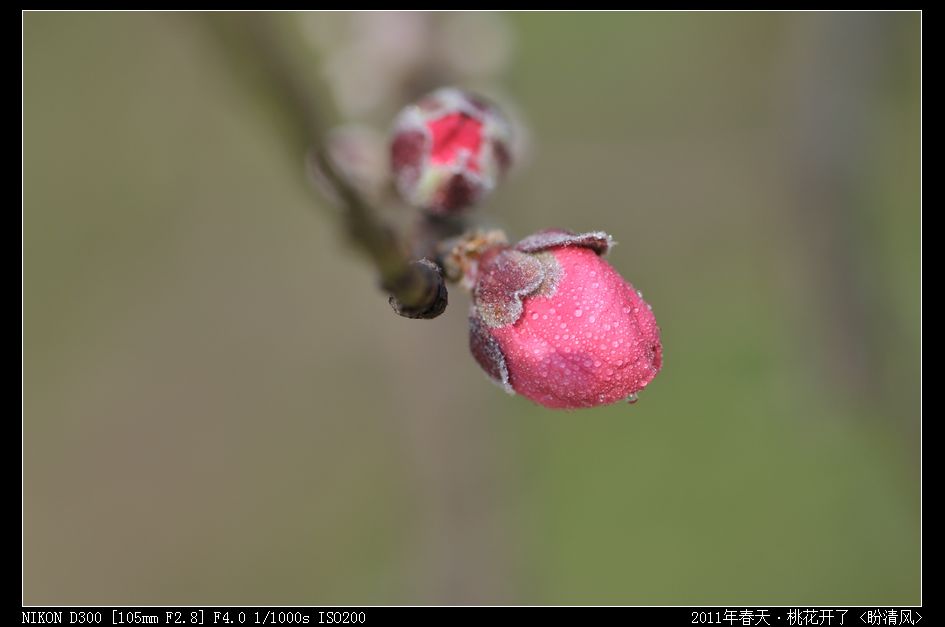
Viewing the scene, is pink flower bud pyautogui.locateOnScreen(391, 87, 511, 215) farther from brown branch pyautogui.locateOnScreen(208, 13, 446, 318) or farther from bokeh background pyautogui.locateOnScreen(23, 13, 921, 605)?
bokeh background pyautogui.locateOnScreen(23, 13, 921, 605)

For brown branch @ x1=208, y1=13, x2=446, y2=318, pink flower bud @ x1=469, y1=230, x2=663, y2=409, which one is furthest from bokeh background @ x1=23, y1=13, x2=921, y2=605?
brown branch @ x1=208, y1=13, x2=446, y2=318

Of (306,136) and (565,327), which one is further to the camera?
(565,327)

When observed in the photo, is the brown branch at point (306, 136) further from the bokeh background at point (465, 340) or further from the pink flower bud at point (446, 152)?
the bokeh background at point (465, 340)

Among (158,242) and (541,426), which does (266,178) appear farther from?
(541,426)

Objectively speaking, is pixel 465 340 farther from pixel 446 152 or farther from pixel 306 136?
pixel 306 136

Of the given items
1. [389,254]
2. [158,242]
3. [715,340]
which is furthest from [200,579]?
[389,254]

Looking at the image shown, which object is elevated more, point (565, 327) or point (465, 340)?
point (465, 340)

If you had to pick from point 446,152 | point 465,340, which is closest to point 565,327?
point 446,152
